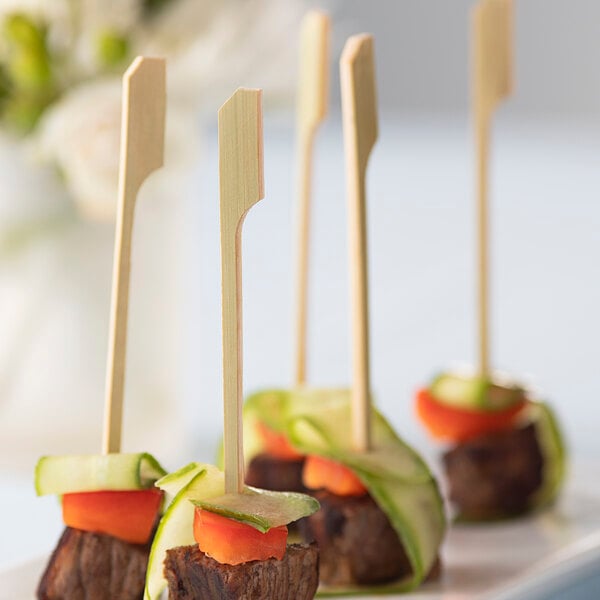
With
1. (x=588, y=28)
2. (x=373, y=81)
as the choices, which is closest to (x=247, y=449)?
(x=373, y=81)

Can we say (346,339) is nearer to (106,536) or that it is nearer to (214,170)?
(106,536)

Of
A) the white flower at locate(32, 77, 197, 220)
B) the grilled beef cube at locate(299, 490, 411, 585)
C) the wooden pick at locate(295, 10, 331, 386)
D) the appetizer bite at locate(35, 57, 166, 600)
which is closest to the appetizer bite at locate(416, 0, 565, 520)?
the wooden pick at locate(295, 10, 331, 386)

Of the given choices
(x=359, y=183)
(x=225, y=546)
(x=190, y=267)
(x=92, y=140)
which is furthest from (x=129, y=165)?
(x=190, y=267)

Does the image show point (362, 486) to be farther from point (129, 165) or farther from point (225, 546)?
point (129, 165)

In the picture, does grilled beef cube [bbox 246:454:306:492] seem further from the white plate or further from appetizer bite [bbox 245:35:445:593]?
the white plate

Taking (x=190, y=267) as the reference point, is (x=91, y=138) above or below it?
above

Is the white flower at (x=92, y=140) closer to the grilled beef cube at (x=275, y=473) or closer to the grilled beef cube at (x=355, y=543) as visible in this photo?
the grilled beef cube at (x=275, y=473)
